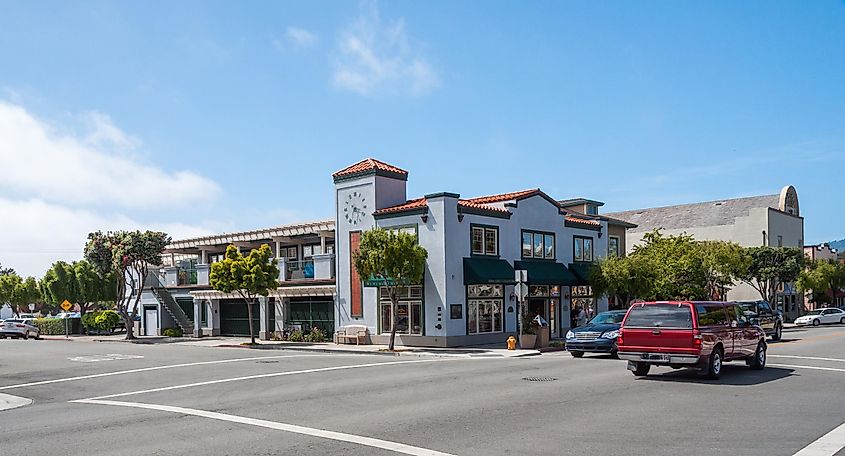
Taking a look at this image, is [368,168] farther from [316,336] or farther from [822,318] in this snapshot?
[822,318]

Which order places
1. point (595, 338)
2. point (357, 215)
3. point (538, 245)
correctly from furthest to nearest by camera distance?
point (538, 245)
point (357, 215)
point (595, 338)

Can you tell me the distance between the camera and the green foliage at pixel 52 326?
5358cm

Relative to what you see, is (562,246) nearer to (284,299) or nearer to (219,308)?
(284,299)

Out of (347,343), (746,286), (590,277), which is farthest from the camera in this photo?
(746,286)

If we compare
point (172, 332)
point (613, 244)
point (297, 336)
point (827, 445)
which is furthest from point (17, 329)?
point (827, 445)

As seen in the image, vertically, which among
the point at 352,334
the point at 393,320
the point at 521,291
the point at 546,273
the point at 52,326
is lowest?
the point at 52,326

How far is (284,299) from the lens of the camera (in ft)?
131

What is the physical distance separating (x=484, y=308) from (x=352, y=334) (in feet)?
19.2

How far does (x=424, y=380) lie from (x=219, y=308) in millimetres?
29204

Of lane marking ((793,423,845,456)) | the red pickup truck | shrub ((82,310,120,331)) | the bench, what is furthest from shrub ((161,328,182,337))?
lane marking ((793,423,845,456))

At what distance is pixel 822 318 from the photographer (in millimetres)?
57125

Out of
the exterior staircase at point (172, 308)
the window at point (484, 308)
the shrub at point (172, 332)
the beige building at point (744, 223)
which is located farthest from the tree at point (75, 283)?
the beige building at point (744, 223)

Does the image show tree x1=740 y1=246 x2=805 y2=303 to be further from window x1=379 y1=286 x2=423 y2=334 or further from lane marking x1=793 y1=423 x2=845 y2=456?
lane marking x1=793 y1=423 x2=845 y2=456

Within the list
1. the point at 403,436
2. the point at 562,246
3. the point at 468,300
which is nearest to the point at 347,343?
the point at 468,300
